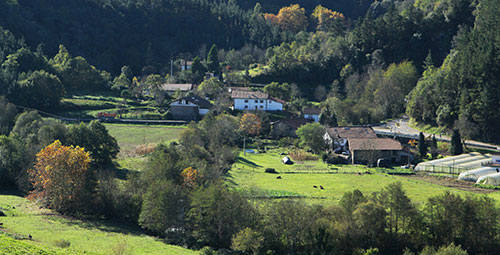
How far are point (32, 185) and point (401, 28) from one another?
83.5 meters

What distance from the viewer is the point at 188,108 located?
87438 mm

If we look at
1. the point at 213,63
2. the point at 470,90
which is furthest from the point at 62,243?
the point at 213,63

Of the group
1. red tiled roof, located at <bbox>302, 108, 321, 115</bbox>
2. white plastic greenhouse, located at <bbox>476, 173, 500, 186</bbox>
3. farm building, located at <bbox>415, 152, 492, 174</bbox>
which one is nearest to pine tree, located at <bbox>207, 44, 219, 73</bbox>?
red tiled roof, located at <bbox>302, 108, 321, 115</bbox>

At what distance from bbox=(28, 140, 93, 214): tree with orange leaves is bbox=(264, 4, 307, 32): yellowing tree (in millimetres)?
116417

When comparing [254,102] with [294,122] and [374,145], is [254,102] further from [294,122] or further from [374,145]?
[374,145]

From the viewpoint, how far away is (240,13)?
148m

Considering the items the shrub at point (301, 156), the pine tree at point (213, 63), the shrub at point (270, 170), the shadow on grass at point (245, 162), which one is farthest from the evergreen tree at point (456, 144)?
the pine tree at point (213, 63)

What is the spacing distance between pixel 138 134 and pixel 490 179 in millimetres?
43679

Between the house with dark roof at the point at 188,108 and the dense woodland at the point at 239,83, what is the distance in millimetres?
2825

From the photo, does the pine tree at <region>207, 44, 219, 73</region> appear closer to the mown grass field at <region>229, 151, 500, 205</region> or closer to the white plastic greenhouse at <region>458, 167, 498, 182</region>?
the mown grass field at <region>229, 151, 500, 205</region>

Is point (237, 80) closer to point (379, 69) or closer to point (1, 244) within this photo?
point (379, 69)

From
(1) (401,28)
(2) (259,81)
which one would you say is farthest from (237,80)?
(1) (401,28)

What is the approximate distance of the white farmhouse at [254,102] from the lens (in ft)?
293

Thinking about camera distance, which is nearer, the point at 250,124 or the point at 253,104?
the point at 250,124
